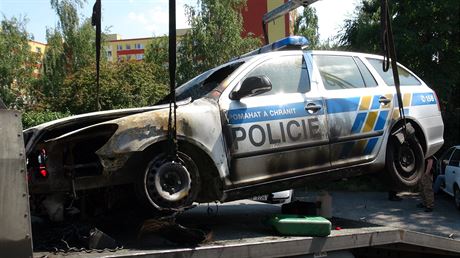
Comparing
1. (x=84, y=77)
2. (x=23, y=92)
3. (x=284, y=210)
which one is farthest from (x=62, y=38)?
(x=284, y=210)

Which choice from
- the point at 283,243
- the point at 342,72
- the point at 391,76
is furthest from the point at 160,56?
the point at 283,243

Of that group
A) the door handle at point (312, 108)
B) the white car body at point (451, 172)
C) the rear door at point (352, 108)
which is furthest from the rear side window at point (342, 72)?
the white car body at point (451, 172)

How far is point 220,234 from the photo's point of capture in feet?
12.6

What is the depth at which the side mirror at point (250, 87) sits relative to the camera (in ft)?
13.0

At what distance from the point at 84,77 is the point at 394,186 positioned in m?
16.3

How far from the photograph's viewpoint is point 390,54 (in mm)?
4473

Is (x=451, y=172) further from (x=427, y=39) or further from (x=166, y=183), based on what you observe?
(x=166, y=183)

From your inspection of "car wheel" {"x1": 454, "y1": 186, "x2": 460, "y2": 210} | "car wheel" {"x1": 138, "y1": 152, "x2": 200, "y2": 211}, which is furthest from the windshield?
"car wheel" {"x1": 454, "y1": 186, "x2": 460, "y2": 210}

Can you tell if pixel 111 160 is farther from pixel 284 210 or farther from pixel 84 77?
pixel 84 77

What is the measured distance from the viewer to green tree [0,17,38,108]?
2736cm

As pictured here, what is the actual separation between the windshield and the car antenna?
1219 millimetres

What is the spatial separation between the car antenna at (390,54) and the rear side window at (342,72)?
0.21 metres

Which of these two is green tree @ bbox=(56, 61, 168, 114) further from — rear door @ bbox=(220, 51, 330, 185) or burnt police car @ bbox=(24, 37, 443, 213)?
rear door @ bbox=(220, 51, 330, 185)

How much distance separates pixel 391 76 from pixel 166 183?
250 cm
